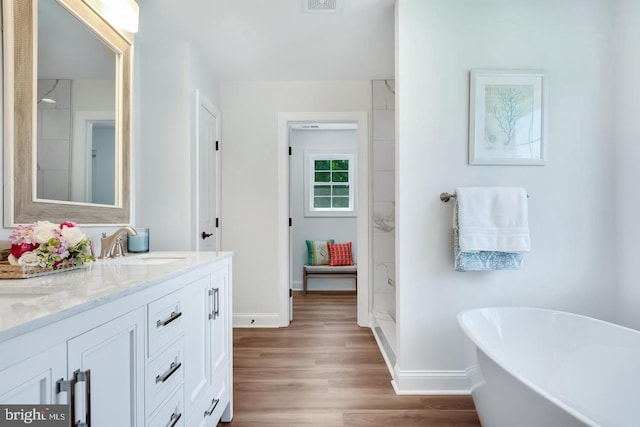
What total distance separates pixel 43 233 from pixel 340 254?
153 inches

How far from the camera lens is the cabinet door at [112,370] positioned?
715 mm

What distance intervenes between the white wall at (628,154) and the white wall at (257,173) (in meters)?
1.84

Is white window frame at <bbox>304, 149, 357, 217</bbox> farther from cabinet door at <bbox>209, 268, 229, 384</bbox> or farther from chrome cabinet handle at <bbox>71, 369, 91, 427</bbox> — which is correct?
chrome cabinet handle at <bbox>71, 369, 91, 427</bbox>

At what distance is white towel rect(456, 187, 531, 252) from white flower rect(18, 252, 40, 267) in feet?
6.26

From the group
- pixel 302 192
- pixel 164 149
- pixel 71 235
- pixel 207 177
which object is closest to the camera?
pixel 71 235

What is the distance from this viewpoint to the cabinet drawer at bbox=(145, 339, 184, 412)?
996 millimetres

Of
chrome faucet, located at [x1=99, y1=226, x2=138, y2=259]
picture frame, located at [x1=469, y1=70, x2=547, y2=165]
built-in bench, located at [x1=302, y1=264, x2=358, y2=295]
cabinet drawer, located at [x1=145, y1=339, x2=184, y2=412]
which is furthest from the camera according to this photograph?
built-in bench, located at [x1=302, y1=264, x2=358, y2=295]

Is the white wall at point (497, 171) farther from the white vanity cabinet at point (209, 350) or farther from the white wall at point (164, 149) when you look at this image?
the white wall at point (164, 149)

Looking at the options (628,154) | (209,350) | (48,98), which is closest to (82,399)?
(209,350)

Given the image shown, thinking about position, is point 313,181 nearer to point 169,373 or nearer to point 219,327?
point 219,327

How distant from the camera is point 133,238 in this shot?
6.68 ft

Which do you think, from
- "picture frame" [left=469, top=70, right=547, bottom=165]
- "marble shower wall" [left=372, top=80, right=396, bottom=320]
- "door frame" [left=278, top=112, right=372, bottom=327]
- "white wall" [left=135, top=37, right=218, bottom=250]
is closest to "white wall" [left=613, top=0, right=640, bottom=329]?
"picture frame" [left=469, top=70, right=547, bottom=165]

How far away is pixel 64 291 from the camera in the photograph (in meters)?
0.85

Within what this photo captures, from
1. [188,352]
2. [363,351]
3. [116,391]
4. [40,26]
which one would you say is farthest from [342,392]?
[40,26]
